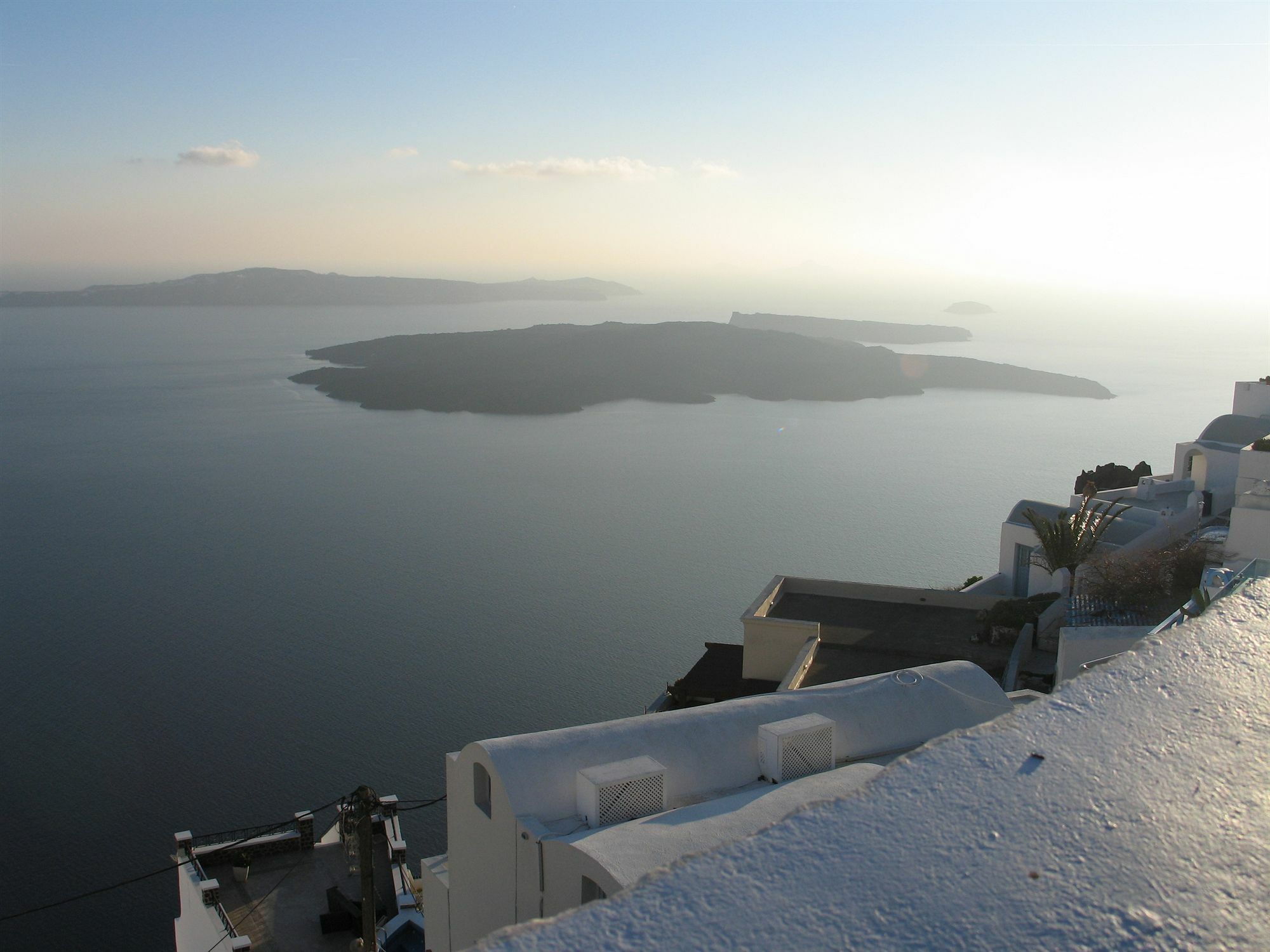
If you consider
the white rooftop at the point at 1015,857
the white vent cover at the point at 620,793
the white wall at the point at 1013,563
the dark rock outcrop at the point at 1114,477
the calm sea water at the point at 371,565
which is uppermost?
the white rooftop at the point at 1015,857

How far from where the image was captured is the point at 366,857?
880 cm

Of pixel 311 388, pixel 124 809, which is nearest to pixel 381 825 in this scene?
pixel 124 809

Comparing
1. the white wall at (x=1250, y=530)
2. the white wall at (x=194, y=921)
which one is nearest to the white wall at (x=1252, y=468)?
the white wall at (x=1250, y=530)

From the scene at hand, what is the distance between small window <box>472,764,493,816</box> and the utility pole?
337cm

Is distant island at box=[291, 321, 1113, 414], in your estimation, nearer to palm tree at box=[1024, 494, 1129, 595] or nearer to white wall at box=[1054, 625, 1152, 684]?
palm tree at box=[1024, 494, 1129, 595]

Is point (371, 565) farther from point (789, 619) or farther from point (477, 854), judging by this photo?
point (477, 854)

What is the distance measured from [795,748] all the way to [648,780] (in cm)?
90

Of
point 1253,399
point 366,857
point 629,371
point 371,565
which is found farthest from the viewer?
point 629,371

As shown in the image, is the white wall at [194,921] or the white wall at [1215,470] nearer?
the white wall at [194,921]

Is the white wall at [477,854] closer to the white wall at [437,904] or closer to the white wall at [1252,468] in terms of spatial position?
the white wall at [437,904]

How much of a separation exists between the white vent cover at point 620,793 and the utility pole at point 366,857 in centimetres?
407

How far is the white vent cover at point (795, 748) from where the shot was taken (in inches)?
214

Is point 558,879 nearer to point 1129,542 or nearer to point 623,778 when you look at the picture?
point 623,778

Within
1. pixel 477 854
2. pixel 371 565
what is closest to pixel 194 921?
pixel 477 854
